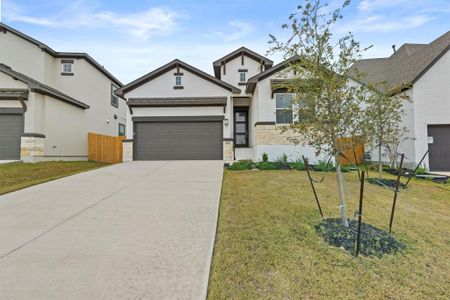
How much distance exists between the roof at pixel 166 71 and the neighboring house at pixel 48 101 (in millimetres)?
3938

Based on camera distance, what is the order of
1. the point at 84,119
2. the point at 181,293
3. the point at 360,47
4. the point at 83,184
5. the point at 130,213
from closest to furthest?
the point at 181,293 < the point at 360,47 < the point at 130,213 < the point at 83,184 < the point at 84,119

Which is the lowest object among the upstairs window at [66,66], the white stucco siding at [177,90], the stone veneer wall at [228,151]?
the stone veneer wall at [228,151]

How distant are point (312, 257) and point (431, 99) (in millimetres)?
13221

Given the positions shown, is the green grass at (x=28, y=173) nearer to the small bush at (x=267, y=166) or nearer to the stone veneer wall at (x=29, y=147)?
the stone veneer wall at (x=29, y=147)

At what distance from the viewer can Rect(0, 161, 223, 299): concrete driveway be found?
271 cm

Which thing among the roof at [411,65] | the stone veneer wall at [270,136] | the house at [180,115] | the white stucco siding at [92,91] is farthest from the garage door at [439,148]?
the white stucco siding at [92,91]

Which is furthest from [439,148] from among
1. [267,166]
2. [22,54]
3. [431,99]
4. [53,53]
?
[22,54]

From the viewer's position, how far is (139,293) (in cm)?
259

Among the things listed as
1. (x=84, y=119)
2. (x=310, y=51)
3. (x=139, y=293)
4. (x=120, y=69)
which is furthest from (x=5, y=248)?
(x=120, y=69)

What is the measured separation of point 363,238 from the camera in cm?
387

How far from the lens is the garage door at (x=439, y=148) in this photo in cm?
Answer: 1214

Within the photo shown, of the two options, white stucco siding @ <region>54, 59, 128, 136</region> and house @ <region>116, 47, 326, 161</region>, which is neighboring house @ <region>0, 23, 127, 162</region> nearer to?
white stucco siding @ <region>54, 59, 128, 136</region>

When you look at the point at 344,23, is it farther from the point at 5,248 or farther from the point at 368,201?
the point at 5,248

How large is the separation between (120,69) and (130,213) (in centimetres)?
2588
